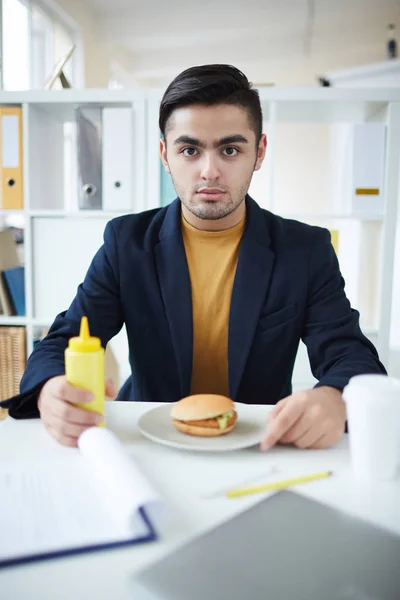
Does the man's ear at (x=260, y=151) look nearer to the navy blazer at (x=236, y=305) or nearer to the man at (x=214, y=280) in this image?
the man at (x=214, y=280)

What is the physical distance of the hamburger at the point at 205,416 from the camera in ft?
2.52

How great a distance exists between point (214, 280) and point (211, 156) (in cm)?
31

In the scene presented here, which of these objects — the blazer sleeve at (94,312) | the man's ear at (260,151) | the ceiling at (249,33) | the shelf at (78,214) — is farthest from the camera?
the ceiling at (249,33)

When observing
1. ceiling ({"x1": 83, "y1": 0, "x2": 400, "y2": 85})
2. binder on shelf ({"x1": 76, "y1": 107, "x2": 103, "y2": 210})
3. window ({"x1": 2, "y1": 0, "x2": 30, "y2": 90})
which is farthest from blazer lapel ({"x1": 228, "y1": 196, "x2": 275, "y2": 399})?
ceiling ({"x1": 83, "y1": 0, "x2": 400, "y2": 85})

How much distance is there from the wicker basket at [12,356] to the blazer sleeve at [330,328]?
1.50 m

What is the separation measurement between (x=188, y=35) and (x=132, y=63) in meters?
1.16

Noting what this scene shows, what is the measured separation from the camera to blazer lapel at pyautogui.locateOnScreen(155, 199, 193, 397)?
3.95 ft

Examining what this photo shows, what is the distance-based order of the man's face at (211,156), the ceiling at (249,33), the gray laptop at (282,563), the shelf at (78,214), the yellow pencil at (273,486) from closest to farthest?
the gray laptop at (282,563) → the yellow pencil at (273,486) → the man's face at (211,156) → the shelf at (78,214) → the ceiling at (249,33)

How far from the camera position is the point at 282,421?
0.75 metres

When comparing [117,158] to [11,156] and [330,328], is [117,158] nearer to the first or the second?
[11,156]

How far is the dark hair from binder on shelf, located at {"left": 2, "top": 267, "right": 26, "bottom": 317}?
1349 millimetres

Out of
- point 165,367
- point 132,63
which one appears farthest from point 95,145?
point 132,63

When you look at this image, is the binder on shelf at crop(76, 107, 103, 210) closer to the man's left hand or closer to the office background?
the office background

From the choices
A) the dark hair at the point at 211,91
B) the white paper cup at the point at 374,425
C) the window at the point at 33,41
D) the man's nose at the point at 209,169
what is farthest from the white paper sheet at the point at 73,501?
the window at the point at 33,41
